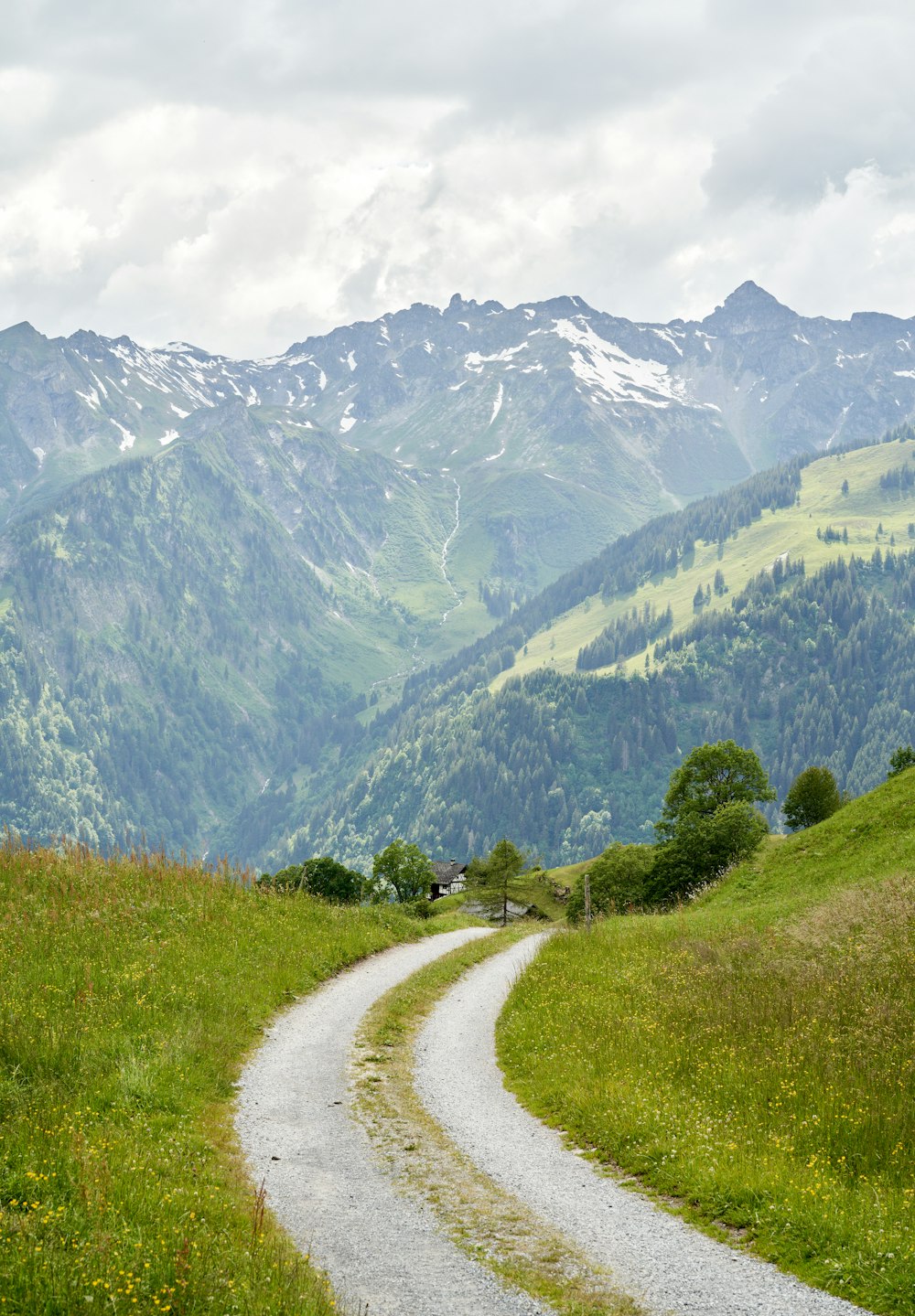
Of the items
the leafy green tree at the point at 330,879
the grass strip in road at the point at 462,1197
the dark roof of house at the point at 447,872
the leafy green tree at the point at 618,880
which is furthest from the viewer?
the dark roof of house at the point at 447,872

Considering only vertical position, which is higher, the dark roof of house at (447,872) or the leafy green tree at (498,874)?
the leafy green tree at (498,874)

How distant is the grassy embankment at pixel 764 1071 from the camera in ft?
38.8

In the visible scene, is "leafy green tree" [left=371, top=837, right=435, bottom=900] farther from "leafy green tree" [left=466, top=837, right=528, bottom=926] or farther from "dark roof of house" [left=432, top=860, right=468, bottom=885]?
"dark roof of house" [left=432, top=860, right=468, bottom=885]

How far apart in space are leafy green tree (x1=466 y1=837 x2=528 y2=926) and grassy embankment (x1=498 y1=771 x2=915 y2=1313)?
6049 cm

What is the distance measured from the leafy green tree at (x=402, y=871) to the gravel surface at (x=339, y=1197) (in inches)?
3962

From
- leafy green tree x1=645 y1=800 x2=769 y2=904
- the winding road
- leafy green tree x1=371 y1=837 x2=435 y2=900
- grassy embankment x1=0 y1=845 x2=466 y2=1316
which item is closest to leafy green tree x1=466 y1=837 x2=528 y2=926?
leafy green tree x1=371 y1=837 x2=435 y2=900

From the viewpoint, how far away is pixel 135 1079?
15695 millimetres

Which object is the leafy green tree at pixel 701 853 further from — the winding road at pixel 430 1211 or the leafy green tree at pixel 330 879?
the leafy green tree at pixel 330 879

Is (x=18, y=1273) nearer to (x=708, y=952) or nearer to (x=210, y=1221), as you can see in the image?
(x=210, y=1221)

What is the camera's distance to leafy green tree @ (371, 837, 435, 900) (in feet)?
400

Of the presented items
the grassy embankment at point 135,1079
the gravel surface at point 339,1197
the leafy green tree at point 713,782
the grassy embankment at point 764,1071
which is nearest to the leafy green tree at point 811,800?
the leafy green tree at point 713,782

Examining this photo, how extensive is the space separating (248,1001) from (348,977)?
7663 millimetres

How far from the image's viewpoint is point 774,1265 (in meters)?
11.1

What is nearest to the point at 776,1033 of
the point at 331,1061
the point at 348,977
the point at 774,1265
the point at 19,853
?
the point at 774,1265
